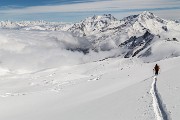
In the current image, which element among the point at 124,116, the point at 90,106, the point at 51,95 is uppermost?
the point at 124,116

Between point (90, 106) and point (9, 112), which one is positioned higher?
point (90, 106)

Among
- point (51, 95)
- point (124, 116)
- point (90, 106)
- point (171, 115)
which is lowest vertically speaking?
point (51, 95)

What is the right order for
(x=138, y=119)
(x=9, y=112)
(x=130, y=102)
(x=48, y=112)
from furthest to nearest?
(x=9, y=112), (x=48, y=112), (x=130, y=102), (x=138, y=119)

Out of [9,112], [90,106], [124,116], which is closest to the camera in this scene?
[124,116]

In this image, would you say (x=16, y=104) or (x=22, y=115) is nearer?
(x=22, y=115)

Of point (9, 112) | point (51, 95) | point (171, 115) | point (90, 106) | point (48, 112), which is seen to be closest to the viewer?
point (171, 115)

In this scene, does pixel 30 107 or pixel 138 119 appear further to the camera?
pixel 30 107

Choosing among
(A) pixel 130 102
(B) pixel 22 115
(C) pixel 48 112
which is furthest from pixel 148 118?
(B) pixel 22 115

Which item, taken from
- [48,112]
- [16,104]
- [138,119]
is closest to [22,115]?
[48,112]

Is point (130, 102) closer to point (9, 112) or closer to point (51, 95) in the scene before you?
point (9, 112)

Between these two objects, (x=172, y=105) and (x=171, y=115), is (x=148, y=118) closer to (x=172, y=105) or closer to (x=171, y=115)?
(x=171, y=115)
